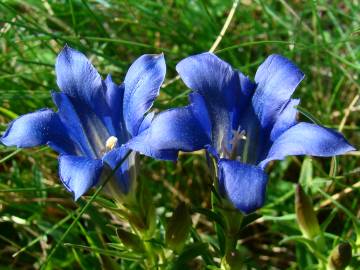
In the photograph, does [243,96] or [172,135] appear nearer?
[172,135]

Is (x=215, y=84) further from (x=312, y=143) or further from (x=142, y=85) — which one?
(x=312, y=143)

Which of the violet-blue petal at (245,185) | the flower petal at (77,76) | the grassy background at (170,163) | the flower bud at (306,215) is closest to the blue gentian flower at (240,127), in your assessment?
the violet-blue petal at (245,185)

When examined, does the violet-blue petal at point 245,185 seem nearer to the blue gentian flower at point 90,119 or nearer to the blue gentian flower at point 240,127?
the blue gentian flower at point 240,127

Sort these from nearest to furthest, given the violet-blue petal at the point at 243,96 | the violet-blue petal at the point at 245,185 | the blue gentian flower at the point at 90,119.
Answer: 1. the violet-blue petal at the point at 245,185
2. the blue gentian flower at the point at 90,119
3. the violet-blue petal at the point at 243,96

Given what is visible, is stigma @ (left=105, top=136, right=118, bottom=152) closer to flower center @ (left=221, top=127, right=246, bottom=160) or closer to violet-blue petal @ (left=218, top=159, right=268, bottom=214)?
flower center @ (left=221, top=127, right=246, bottom=160)

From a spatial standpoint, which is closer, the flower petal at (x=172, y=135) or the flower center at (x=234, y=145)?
the flower petal at (x=172, y=135)

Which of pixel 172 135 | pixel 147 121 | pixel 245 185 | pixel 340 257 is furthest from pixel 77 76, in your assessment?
pixel 340 257
